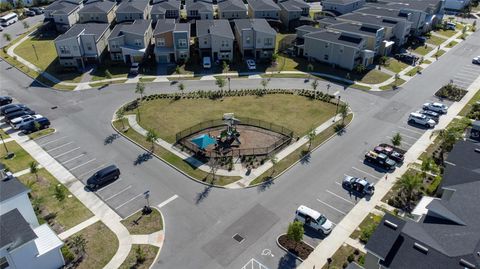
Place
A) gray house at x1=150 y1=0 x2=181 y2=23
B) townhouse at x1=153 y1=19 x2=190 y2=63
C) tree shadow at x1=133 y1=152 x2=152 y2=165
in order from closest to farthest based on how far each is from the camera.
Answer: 1. tree shadow at x1=133 y1=152 x2=152 y2=165
2. townhouse at x1=153 y1=19 x2=190 y2=63
3. gray house at x1=150 y1=0 x2=181 y2=23

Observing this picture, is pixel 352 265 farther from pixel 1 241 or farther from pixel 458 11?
pixel 458 11

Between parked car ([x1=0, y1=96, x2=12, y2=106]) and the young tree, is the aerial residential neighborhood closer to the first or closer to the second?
parked car ([x1=0, y1=96, x2=12, y2=106])

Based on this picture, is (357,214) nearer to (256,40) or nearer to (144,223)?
(144,223)

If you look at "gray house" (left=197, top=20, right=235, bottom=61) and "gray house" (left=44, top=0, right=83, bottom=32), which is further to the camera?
"gray house" (left=44, top=0, right=83, bottom=32)

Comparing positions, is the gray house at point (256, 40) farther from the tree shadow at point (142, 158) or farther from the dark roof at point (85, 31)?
the tree shadow at point (142, 158)

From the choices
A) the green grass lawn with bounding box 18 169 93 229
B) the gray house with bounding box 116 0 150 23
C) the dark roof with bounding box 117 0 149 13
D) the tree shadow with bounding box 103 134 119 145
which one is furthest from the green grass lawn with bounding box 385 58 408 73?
the green grass lawn with bounding box 18 169 93 229

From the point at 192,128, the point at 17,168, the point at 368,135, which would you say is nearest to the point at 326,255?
the point at 368,135
